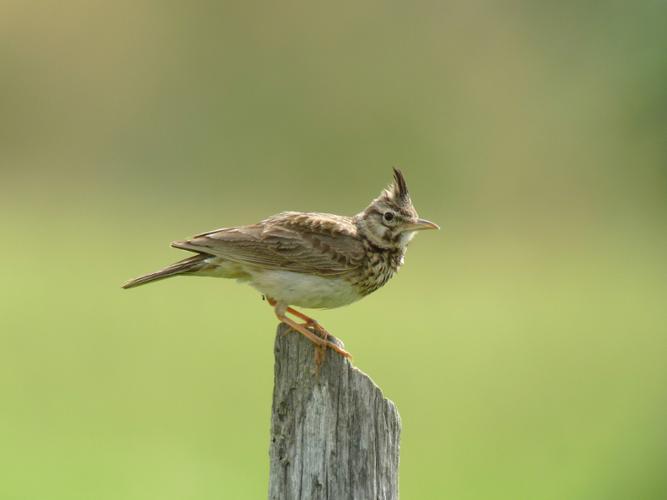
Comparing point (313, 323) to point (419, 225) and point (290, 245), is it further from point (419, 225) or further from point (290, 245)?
point (419, 225)

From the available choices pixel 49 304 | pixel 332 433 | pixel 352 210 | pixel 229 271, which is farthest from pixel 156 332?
pixel 332 433

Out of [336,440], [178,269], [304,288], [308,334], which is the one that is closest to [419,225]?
[304,288]

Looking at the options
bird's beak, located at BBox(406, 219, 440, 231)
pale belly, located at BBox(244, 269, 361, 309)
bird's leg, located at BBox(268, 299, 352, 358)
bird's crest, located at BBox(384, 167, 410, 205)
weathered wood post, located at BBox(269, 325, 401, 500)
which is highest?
bird's crest, located at BBox(384, 167, 410, 205)

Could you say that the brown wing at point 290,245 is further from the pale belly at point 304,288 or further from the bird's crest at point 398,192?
the bird's crest at point 398,192

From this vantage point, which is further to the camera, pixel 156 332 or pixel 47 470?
pixel 156 332

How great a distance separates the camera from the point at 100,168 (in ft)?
84.7

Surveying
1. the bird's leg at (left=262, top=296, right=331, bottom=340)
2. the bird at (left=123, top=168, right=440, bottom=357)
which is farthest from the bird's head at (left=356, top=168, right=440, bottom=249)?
the bird's leg at (left=262, top=296, right=331, bottom=340)

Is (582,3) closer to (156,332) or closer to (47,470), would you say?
(156,332)

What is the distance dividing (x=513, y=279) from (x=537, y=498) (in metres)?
11.3

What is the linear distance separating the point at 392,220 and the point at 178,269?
140 cm

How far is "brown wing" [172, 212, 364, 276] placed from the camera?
6.70 metres

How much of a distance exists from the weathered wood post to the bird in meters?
1.63

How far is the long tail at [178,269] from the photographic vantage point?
661 centimetres

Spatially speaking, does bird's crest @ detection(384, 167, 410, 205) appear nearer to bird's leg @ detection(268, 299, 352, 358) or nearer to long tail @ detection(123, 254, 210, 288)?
bird's leg @ detection(268, 299, 352, 358)
